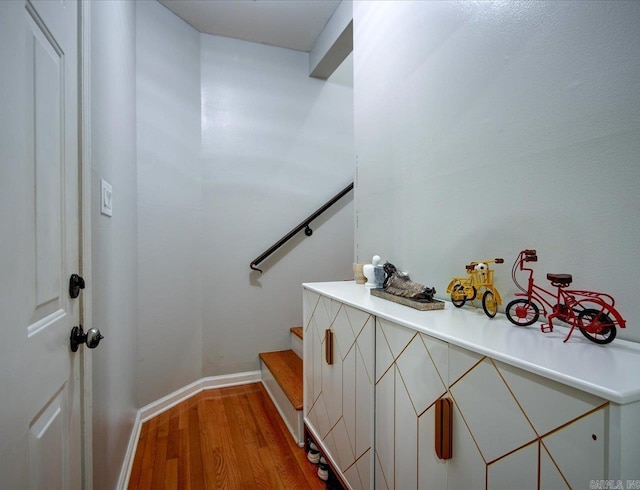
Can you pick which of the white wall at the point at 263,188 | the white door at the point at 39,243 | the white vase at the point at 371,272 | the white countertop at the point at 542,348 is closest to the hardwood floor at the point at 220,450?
the white wall at the point at 263,188

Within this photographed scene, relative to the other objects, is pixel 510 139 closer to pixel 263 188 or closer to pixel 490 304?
pixel 490 304

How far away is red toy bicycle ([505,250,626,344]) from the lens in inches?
24.2

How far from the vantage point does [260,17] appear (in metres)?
2.17

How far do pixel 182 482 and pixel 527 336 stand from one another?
155 centimetres

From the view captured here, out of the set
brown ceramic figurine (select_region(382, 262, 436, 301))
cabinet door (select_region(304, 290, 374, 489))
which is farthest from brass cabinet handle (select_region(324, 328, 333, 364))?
brown ceramic figurine (select_region(382, 262, 436, 301))

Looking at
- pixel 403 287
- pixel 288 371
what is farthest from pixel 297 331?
pixel 403 287

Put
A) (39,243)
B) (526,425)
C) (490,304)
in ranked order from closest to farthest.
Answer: (526,425)
(39,243)
(490,304)

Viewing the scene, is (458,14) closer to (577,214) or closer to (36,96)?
(577,214)

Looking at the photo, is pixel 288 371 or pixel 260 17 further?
pixel 260 17

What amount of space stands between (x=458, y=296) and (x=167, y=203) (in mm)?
1864

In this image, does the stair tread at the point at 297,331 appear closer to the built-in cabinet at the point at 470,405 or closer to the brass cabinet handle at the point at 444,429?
the built-in cabinet at the point at 470,405

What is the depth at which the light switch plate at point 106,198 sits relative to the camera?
3.72 feet

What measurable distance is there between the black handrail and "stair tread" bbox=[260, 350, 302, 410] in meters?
0.66

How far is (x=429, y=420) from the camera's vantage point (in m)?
0.75
